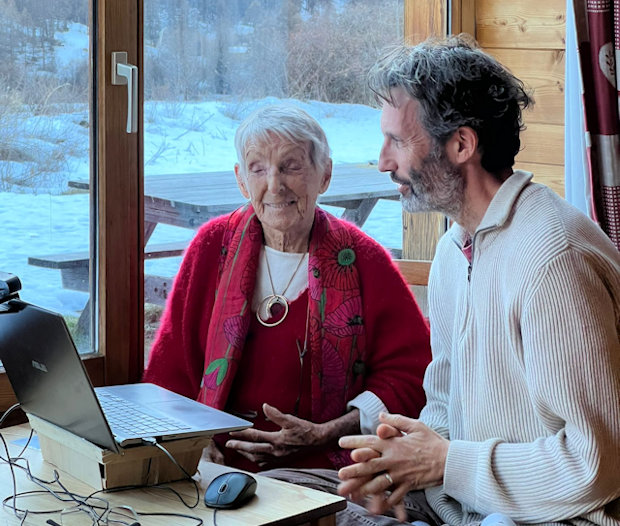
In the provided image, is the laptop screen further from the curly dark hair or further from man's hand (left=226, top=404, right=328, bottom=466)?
Answer: the curly dark hair

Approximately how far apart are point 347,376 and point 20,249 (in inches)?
29.7

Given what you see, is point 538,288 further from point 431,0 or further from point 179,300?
point 431,0

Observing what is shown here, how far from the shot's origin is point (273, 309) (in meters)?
2.08

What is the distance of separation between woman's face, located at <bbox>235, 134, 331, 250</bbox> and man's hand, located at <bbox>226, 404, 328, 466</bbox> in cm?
42

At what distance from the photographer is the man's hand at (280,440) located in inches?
76.6

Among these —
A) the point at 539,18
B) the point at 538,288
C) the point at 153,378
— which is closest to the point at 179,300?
the point at 153,378

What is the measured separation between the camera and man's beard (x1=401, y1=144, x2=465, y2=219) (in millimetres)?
1740

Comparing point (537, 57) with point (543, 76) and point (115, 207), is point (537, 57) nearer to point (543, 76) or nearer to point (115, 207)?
point (543, 76)

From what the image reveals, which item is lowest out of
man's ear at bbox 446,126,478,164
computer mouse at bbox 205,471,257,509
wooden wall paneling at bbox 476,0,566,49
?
computer mouse at bbox 205,471,257,509

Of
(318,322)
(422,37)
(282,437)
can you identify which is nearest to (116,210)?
(318,322)

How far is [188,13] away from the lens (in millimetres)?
2215

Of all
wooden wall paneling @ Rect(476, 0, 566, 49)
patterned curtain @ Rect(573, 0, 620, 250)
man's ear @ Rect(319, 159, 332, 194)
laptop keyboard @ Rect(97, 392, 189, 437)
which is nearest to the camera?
laptop keyboard @ Rect(97, 392, 189, 437)

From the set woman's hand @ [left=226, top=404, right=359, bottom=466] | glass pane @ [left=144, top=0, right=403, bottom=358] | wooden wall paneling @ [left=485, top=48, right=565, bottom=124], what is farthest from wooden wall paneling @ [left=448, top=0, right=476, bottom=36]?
woman's hand @ [left=226, top=404, right=359, bottom=466]

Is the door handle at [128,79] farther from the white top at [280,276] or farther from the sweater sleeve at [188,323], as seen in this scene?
the white top at [280,276]
